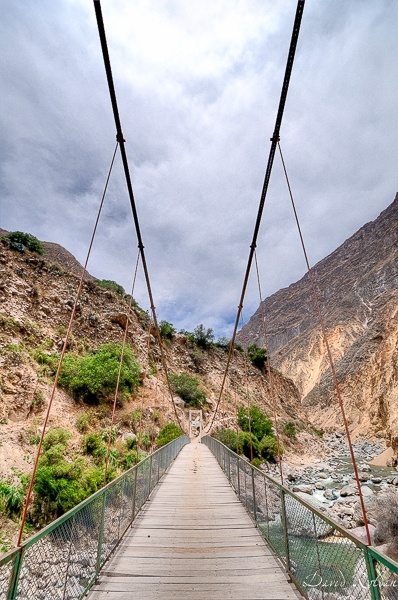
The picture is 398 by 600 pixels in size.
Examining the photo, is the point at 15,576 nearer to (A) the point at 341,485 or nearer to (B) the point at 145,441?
(B) the point at 145,441

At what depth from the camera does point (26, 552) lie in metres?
2.25

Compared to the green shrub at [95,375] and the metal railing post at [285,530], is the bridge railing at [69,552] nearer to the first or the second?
the metal railing post at [285,530]

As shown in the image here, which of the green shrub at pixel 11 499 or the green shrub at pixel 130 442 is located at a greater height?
the green shrub at pixel 130 442

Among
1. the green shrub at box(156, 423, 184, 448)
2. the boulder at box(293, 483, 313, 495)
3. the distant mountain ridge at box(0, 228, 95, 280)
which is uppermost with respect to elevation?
the distant mountain ridge at box(0, 228, 95, 280)

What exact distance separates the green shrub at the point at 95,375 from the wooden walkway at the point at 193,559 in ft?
30.5

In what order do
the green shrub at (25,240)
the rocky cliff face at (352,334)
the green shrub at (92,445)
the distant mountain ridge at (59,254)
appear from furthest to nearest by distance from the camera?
the distant mountain ridge at (59,254) → the rocky cliff face at (352,334) → the green shrub at (25,240) → the green shrub at (92,445)

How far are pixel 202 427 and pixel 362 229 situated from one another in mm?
125983

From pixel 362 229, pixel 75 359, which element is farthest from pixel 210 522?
pixel 362 229

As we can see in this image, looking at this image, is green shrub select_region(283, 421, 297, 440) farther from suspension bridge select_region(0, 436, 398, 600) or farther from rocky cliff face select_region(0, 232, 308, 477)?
suspension bridge select_region(0, 436, 398, 600)

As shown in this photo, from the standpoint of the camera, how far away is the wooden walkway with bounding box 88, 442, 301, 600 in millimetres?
3115

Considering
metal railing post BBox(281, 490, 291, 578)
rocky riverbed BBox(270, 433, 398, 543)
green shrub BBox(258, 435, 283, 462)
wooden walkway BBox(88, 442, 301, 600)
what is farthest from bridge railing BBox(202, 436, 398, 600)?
green shrub BBox(258, 435, 283, 462)

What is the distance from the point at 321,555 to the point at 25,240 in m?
23.3

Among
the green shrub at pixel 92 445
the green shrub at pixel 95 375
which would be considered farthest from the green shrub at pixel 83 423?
the green shrub at pixel 95 375

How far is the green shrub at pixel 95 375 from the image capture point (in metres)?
14.8
